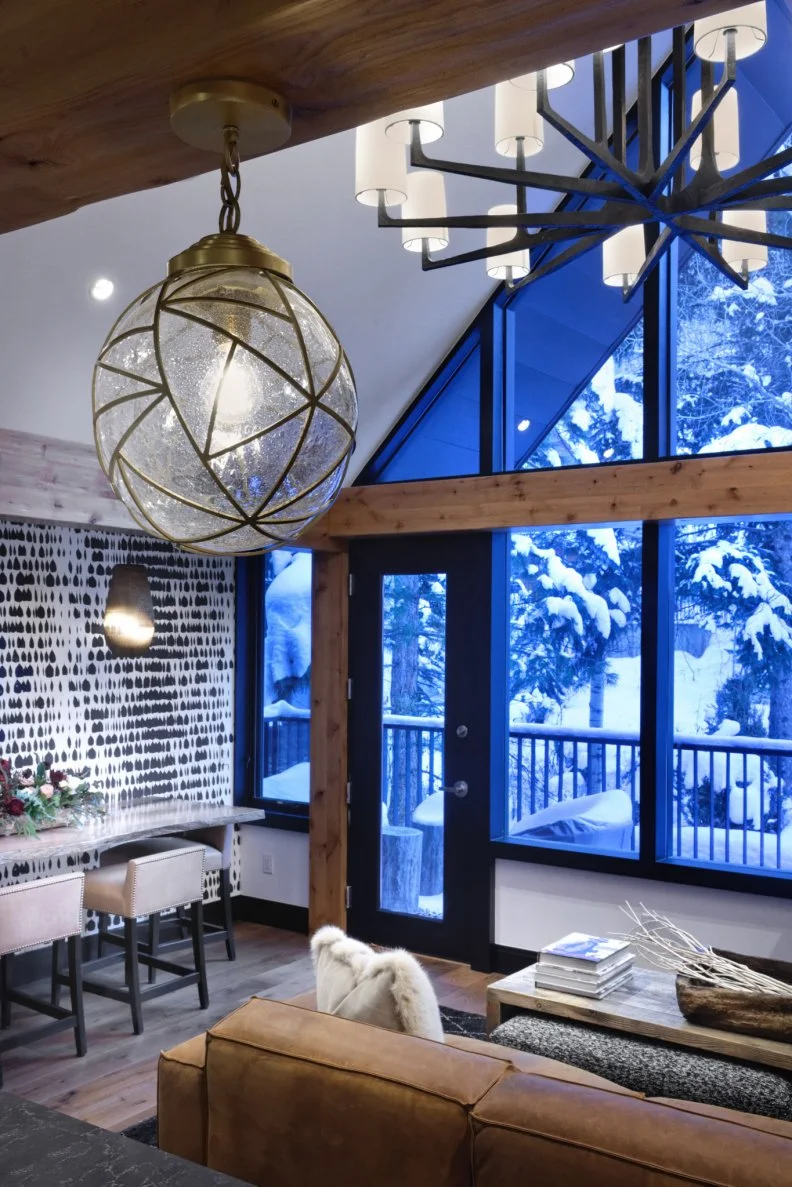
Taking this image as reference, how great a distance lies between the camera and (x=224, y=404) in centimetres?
112

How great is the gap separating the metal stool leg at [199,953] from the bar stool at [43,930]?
599mm

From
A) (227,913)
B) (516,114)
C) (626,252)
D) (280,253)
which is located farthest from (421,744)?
(516,114)

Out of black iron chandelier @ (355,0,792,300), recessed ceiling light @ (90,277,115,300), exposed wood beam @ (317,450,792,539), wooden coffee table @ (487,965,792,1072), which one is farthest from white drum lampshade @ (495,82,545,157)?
wooden coffee table @ (487,965,792,1072)

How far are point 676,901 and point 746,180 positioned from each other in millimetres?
3639

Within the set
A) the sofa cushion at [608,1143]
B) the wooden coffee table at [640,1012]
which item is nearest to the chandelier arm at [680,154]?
the sofa cushion at [608,1143]

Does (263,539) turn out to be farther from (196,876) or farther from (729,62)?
(196,876)

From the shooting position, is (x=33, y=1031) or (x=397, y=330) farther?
(x=397, y=330)

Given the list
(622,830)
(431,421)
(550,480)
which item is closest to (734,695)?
(622,830)

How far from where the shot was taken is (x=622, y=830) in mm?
5250

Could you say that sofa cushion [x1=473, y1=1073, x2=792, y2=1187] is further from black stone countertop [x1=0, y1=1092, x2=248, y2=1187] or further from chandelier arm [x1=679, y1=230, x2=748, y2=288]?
chandelier arm [x1=679, y1=230, x2=748, y2=288]

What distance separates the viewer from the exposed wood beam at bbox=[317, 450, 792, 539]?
457cm

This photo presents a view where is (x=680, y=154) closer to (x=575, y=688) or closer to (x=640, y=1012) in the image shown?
(x=640, y=1012)

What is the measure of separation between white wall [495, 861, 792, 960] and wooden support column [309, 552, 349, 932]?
98cm

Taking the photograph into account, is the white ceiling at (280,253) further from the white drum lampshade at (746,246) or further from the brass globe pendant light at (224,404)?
the brass globe pendant light at (224,404)
